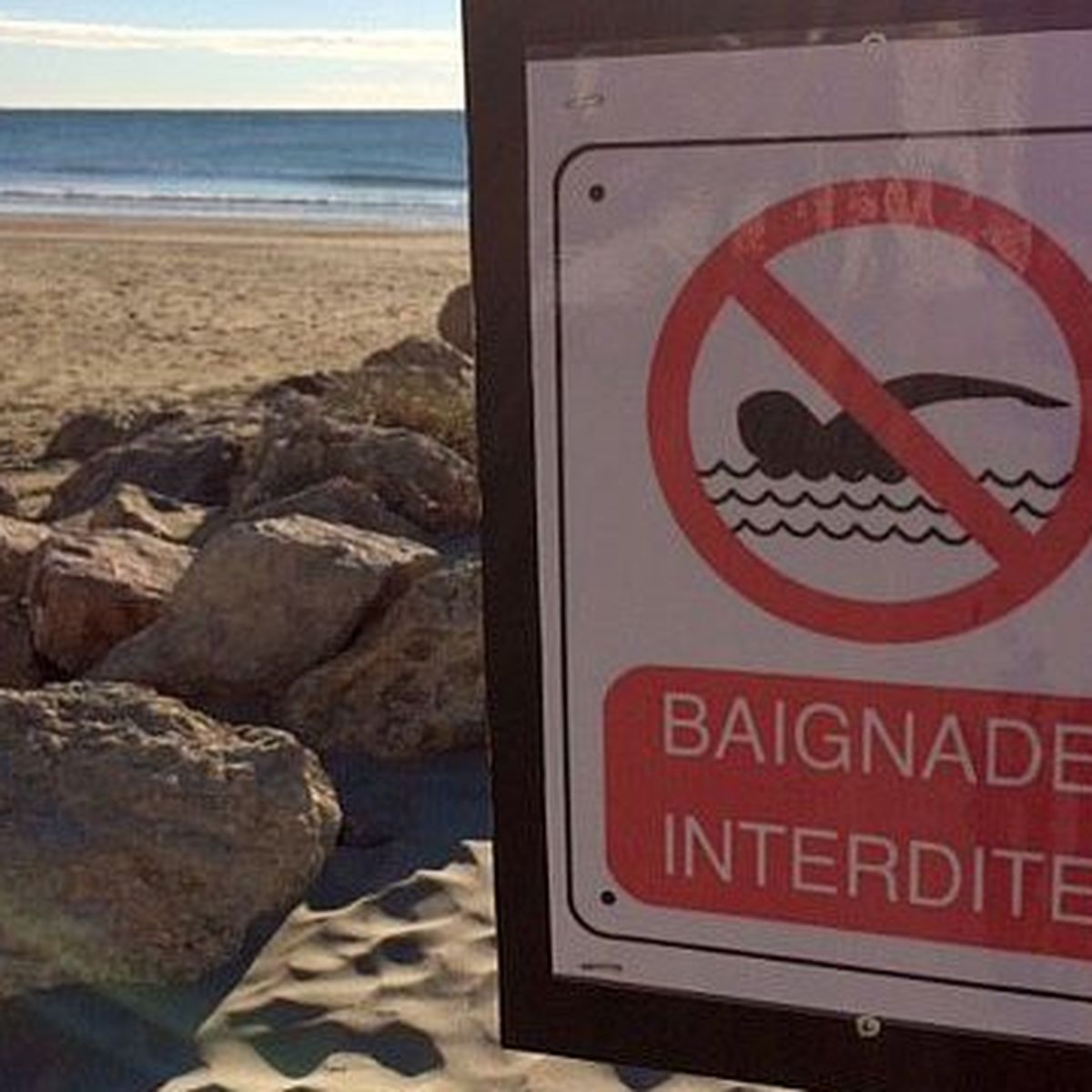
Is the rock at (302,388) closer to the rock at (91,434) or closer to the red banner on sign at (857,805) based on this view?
the rock at (91,434)

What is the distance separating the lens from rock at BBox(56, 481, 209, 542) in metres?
6.67

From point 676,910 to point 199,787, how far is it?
2378 mm

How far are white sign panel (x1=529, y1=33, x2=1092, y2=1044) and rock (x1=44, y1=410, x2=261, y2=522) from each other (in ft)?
19.0

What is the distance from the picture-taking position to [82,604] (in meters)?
5.54

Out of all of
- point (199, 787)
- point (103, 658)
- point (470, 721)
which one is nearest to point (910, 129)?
point (199, 787)

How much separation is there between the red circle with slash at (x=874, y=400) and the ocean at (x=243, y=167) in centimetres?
2461

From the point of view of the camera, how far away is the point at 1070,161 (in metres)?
1.61

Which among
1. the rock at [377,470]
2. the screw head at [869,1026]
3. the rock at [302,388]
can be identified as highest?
the screw head at [869,1026]

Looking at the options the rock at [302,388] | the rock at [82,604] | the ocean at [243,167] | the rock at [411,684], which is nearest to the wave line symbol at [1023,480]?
the rock at [411,684]

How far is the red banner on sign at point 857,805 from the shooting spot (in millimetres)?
1721

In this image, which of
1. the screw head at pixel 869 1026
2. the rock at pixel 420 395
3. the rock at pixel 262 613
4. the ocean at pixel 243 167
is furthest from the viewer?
the ocean at pixel 243 167

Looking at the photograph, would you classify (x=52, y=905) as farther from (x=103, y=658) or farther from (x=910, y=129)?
(x=910, y=129)

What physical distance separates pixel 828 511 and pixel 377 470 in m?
4.62

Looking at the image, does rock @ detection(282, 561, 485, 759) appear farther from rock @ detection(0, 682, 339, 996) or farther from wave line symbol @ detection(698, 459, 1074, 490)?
wave line symbol @ detection(698, 459, 1074, 490)
